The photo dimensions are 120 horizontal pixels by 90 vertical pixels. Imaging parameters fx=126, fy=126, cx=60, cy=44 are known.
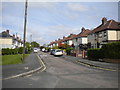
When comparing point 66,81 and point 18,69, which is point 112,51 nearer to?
point 66,81

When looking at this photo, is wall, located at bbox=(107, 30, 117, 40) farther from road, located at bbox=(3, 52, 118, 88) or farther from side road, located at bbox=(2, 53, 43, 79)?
road, located at bbox=(3, 52, 118, 88)

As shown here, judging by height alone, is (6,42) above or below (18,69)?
above

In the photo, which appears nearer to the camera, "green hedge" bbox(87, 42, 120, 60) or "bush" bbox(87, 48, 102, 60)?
"green hedge" bbox(87, 42, 120, 60)

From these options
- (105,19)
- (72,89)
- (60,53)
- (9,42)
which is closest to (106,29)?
(105,19)

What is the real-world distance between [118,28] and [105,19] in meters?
5.82

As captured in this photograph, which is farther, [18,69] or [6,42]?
[6,42]

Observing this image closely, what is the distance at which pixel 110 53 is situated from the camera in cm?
1470

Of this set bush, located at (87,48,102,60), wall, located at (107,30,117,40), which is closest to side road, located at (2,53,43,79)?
bush, located at (87,48,102,60)

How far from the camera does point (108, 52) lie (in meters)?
15.1

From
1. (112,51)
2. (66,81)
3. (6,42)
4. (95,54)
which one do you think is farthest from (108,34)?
(6,42)

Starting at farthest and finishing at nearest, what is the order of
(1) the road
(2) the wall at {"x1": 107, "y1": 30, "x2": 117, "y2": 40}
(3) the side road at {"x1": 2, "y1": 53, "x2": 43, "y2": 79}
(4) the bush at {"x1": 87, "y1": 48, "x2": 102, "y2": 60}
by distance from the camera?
(2) the wall at {"x1": 107, "y1": 30, "x2": 117, "y2": 40} < (4) the bush at {"x1": 87, "y1": 48, "x2": 102, "y2": 60} < (3) the side road at {"x1": 2, "y1": 53, "x2": 43, "y2": 79} < (1) the road

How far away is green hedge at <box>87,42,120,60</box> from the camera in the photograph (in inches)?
552

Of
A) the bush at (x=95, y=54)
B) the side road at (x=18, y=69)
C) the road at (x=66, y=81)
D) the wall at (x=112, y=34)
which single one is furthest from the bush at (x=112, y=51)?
the wall at (x=112, y=34)

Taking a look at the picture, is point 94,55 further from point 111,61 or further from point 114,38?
point 114,38
